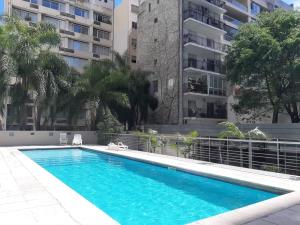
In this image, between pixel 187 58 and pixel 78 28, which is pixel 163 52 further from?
pixel 78 28

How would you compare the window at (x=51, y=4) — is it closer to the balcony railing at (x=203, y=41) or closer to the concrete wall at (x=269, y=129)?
the balcony railing at (x=203, y=41)

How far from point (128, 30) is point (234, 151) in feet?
94.5

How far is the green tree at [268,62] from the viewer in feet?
80.4

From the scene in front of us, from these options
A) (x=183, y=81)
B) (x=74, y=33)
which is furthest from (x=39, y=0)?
(x=183, y=81)

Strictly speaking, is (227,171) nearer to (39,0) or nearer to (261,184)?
(261,184)

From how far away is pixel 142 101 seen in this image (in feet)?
96.6

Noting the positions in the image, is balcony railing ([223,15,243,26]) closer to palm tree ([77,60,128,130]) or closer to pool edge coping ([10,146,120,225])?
palm tree ([77,60,128,130])

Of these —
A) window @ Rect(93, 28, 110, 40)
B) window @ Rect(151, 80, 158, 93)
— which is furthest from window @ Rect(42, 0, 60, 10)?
window @ Rect(151, 80, 158, 93)

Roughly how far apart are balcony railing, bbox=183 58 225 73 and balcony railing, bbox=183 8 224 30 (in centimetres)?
372

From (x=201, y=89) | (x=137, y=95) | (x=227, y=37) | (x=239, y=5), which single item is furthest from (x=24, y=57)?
(x=239, y=5)

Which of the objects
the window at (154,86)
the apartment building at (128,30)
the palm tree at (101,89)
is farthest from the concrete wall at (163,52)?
the palm tree at (101,89)

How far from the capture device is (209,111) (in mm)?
31109

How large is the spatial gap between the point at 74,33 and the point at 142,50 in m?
9.00

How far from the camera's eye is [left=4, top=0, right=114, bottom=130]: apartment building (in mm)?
34156
